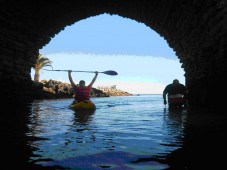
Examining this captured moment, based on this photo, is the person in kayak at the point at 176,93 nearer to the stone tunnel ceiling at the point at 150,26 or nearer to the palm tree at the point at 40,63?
the stone tunnel ceiling at the point at 150,26

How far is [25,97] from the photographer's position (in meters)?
10.8

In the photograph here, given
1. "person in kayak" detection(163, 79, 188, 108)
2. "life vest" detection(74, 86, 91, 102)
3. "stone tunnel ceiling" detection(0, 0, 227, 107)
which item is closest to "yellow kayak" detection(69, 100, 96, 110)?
"life vest" detection(74, 86, 91, 102)

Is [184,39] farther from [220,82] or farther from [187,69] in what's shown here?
[220,82]

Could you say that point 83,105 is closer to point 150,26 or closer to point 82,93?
point 82,93

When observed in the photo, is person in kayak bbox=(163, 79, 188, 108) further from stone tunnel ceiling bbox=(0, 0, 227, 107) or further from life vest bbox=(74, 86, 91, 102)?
life vest bbox=(74, 86, 91, 102)

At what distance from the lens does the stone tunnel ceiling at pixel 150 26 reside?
8.23 meters

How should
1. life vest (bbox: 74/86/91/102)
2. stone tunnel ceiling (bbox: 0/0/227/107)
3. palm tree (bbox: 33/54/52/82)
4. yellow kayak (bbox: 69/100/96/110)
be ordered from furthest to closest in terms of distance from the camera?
1. palm tree (bbox: 33/54/52/82)
2. life vest (bbox: 74/86/91/102)
3. yellow kayak (bbox: 69/100/96/110)
4. stone tunnel ceiling (bbox: 0/0/227/107)

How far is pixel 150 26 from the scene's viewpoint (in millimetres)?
13938

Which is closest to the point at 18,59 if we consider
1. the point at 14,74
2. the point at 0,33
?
the point at 14,74

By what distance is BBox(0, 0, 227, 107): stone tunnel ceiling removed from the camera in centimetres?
823

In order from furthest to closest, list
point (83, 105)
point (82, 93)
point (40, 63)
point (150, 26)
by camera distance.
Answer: point (40, 63) < point (150, 26) < point (82, 93) < point (83, 105)

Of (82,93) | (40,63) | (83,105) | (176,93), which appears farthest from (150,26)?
(40,63)

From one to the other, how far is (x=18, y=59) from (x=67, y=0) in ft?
10.7

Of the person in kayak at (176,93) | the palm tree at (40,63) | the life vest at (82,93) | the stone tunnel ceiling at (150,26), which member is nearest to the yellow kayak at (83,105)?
the life vest at (82,93)
